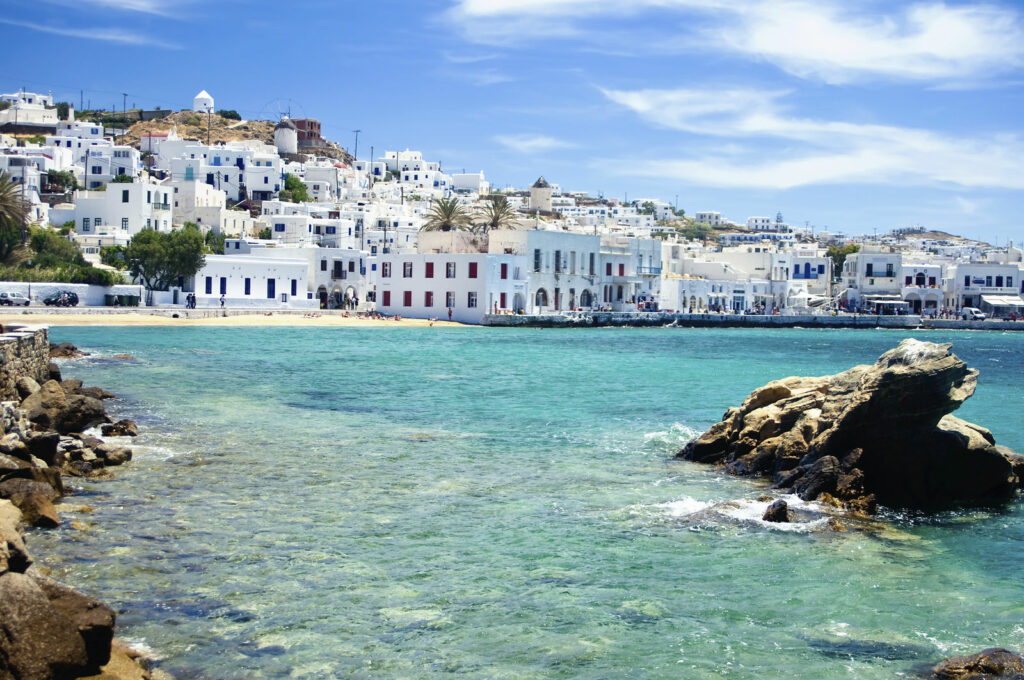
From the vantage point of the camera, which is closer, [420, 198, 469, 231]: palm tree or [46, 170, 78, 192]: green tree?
[420, 198, 469, 231]: palm tree

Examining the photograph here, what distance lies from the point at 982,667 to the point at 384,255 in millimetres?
66403

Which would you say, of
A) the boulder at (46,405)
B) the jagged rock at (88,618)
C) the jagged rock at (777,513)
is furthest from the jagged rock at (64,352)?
the jagged rock at (88,618)

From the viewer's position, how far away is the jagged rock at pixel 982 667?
854cm

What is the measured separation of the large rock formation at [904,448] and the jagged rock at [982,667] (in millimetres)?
6067

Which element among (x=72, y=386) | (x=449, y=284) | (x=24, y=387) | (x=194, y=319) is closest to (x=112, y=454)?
(x=24, y=387)

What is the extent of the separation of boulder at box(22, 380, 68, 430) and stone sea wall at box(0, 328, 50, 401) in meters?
0.72

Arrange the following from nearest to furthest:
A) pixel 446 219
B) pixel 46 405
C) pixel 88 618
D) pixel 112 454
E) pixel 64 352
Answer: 1. pixel 88 618
2. pixel 112 454
3. pixel 46 405
4. pixel 64 352
5. pixel 446 219

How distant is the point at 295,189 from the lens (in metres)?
115

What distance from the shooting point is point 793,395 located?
66.3 feet

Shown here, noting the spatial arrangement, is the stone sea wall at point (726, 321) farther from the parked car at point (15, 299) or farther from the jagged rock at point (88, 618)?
the jagged rock at point (88, 618)

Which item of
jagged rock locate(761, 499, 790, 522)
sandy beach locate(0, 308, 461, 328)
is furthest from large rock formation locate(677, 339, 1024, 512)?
sandy beach locate(0, 308, 461, 328)

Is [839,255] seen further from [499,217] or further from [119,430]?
[119,430]

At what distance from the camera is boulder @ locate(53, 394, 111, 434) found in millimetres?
18719

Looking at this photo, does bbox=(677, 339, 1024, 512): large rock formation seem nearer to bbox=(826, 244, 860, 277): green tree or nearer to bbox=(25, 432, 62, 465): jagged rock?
bbox=(25, 432, 62, 465): jagged rock
